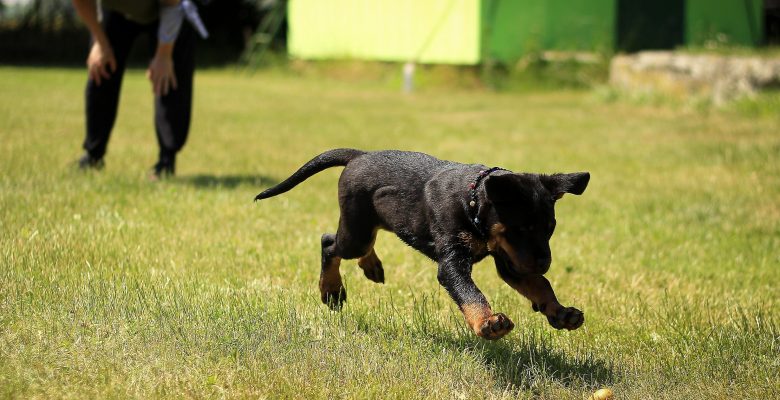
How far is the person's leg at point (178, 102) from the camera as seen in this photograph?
26.7 ft

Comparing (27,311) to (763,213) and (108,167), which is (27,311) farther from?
(763,213)

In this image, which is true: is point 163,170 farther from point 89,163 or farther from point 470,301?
point 470,301

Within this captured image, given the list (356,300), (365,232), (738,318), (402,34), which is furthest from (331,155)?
(402,34)

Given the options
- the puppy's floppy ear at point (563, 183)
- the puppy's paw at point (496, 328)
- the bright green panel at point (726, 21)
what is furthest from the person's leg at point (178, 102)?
the bright green panel at point (726, 21)

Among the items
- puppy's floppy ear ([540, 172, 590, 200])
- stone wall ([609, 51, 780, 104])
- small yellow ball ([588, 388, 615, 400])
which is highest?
puppy's floppy ear ([540, 172, 590, 200])

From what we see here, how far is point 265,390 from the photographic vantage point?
3578mm

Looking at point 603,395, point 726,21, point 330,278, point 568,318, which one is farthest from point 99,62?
point 726,21

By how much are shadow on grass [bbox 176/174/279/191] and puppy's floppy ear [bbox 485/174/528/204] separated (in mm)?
4664

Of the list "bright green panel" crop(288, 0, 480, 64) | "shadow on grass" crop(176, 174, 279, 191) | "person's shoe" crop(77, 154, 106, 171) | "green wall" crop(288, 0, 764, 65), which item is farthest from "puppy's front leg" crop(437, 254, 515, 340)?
"bright green panel" crop(288, 0, 480, 64)

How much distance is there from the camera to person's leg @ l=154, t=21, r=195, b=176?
8133 millimetres

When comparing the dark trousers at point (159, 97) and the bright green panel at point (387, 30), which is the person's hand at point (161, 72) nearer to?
the dark trousers at point (159, 97)

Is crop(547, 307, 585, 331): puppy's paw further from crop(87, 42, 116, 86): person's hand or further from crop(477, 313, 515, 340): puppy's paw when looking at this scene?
crop(87, 42, 116, 86): person's hand

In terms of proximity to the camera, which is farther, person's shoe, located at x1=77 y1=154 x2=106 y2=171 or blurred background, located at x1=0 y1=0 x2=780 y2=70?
blurred background, located at x1=0 y1=0 x2=780 y2=70

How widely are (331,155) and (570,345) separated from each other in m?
1.35
